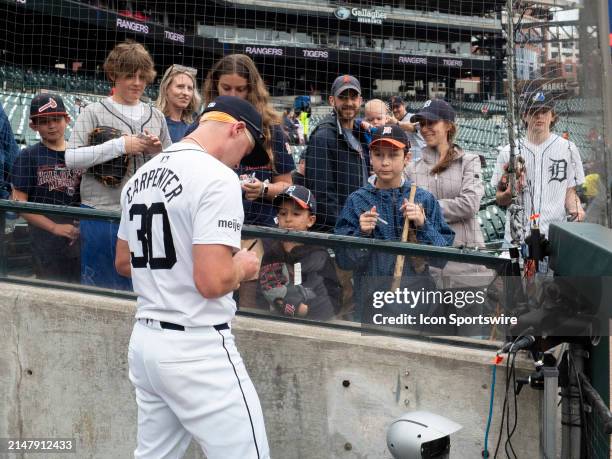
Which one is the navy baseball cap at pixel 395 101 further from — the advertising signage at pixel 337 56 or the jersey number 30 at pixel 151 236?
the jersey number 30 at pixel 151 236

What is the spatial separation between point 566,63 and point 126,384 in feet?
8.78

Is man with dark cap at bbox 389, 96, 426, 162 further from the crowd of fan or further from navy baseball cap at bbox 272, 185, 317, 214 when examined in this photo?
navy baseball cap at bbox 272, 185, 317, 214

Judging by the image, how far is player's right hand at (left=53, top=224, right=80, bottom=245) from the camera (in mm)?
4348

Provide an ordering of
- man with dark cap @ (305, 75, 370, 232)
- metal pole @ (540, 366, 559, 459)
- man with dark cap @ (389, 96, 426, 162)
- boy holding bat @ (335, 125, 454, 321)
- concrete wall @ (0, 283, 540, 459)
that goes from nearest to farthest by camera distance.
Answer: metal pole @ (540, 366, 559, 459), concrete wall @ (0, 283, 540, 459), boy holding bat @ (335, 125, 454, 321), man with dark cap @ (305, 75, 370, 232), man with dark cap @ (389, 96, 426, 162)

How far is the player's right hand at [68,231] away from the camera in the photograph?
435 cm

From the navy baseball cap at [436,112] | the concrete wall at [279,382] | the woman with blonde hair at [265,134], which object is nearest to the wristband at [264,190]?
the woman with blonde hair at [265,134]

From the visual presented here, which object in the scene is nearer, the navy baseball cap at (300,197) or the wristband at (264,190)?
the navy baseball cap at (300,197)

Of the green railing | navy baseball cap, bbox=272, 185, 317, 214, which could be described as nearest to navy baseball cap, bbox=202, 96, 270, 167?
the green railing

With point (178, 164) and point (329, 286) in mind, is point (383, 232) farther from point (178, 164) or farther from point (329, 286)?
point (178, 164)

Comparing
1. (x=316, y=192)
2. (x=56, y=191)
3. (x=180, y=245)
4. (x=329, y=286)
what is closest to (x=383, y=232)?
(x=329, y=286)

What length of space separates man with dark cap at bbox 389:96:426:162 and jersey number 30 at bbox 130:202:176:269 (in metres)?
3.73

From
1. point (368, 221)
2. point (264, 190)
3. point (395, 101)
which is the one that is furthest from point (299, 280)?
point (395, 101)

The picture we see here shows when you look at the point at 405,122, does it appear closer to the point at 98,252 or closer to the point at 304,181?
the point at 304,181

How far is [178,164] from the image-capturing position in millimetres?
2748
